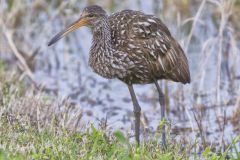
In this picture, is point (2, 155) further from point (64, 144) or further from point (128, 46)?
point (128, 46)

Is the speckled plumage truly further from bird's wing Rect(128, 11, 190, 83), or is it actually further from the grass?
the grass

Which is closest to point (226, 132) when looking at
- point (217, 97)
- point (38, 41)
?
point (217, 97)

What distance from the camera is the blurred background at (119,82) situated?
7.86 metres

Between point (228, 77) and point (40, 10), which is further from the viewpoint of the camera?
point (40, 10)

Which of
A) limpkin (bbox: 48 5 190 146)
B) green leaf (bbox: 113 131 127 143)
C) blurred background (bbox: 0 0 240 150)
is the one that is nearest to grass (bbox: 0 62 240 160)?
green leaf (bbox: 113 131 127 143)

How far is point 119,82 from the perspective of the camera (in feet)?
32.6

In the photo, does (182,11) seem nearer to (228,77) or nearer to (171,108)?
(228,77)

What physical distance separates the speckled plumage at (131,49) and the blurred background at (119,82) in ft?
2.11

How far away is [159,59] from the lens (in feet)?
21.4

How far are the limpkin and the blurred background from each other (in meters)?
0.64

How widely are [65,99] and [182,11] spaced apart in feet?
15.7

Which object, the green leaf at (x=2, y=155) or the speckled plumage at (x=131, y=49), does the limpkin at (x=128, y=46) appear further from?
the green leaf at (x=2, y=155)

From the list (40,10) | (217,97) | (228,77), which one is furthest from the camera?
(40,10)

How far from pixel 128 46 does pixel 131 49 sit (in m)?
0.04
